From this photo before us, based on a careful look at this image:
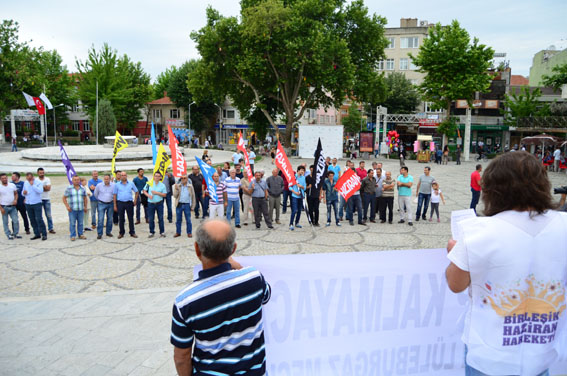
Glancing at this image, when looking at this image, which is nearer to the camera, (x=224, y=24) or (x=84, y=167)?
(x=84, y=167)

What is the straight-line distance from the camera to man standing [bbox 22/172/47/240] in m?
11.8

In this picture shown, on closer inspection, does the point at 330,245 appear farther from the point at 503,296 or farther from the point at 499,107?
the point at 499,107

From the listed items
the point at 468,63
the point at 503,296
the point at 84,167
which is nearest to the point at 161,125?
the point at 84,167

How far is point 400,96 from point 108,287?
52.7 meters

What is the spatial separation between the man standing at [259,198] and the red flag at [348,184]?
2418mm

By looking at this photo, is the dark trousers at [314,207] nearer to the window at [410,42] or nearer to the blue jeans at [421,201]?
the blue jeans at [421,201]

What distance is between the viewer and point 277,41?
3475cm

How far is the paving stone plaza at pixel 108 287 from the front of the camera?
5281 mm

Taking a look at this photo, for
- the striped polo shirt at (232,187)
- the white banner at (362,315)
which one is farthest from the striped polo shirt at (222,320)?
the striped polo shirt at (232,187)

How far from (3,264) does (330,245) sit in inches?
313

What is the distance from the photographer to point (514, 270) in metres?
2.29

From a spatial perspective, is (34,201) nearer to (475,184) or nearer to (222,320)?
(222,320)

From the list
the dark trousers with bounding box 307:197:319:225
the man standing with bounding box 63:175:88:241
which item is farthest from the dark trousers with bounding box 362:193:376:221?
the man standing with bounding box 63:175:88:241

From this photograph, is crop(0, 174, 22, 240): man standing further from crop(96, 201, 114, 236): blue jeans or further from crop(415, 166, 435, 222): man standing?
crop(415, 166, 435, 222): man standing
